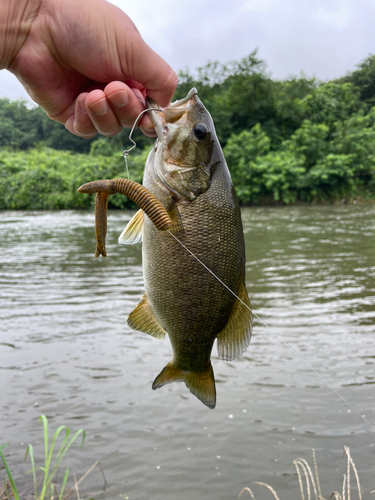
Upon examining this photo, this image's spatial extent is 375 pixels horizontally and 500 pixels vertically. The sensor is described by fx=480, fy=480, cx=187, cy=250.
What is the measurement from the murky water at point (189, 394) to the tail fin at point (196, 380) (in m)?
2.89

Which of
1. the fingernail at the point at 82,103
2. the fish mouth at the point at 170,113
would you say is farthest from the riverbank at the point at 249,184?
the fish mouth at the point at 170,113

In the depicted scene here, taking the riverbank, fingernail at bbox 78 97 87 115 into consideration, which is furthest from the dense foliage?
fingernail at bbox 78 97 87 115

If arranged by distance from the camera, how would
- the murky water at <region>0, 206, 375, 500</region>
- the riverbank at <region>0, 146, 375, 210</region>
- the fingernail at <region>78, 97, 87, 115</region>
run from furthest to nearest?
the riverbank at <region>0, 146, 375, 210</region>, the murky water at <region>0, 206, 375, 500</region>, the fingernail at <region>78, 97, 87, 115</region>

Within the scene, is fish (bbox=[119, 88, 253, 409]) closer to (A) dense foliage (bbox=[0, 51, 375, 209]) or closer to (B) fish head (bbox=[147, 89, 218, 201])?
(B) fish head (bbox=[147, 89, 218, 201])

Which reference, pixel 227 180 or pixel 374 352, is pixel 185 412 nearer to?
pixel 374 352

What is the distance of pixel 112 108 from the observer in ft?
7.77

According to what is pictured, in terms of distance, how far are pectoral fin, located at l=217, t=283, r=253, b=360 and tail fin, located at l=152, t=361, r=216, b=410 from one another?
0.53ft

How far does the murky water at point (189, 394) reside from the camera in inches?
194

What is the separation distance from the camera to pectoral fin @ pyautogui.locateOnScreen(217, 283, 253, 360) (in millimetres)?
2111

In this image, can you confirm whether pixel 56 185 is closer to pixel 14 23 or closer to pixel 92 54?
pixel 14 23

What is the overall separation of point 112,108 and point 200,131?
0.51 meters

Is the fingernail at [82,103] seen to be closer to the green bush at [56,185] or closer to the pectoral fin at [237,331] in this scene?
the pectoral fin at [237,331]

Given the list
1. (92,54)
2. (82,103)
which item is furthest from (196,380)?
(92,54)

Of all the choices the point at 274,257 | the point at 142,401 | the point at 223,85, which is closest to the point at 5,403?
the point at 142,401
